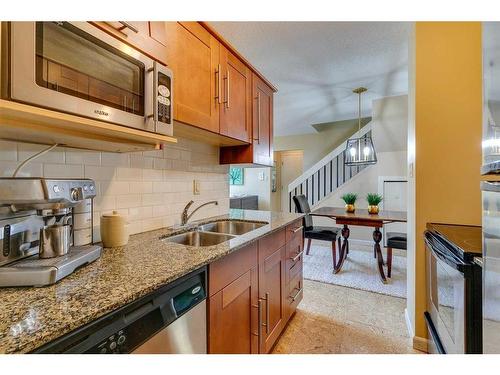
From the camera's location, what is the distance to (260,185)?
562cm

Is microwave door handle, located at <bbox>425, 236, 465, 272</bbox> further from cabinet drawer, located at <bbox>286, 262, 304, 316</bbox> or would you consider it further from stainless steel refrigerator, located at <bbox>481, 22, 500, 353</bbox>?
cabinet drawer, located at <bbox>286, 262, 304, 316</bbox>

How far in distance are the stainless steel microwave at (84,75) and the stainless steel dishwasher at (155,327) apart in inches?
24.2

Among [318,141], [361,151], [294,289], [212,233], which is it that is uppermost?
[318,141]

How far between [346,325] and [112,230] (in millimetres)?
1873

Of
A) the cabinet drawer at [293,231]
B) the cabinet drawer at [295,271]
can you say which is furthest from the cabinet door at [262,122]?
the cabinet drawer at [295,271]

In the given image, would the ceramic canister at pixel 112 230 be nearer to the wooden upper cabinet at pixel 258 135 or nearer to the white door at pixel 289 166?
the wooden upper cabinet at pixel 258 135

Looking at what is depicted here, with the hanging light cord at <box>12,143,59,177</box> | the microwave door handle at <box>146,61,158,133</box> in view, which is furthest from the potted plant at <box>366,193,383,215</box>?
the hanging light cord at <box>12,143,59,177</box>

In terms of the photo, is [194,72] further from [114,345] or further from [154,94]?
[114,345]

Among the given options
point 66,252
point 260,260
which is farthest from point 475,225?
point 66,252

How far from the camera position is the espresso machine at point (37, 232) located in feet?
2.28

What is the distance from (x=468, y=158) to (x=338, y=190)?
9.47ft

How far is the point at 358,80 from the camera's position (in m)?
3.04

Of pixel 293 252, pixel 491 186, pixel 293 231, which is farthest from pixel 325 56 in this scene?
pixel 491 186
